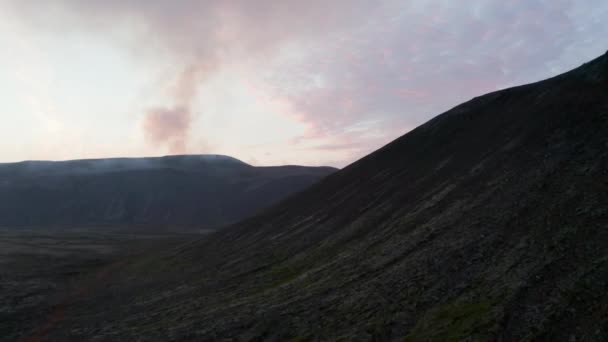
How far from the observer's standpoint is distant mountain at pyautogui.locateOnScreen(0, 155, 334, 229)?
159 meters

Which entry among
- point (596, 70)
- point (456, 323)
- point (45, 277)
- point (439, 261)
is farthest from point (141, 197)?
point (456, 323)

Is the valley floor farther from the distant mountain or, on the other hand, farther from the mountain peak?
the distant mountain

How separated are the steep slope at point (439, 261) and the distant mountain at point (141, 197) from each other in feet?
362

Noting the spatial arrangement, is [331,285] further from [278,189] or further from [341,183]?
[278,189]

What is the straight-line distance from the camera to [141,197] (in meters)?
181

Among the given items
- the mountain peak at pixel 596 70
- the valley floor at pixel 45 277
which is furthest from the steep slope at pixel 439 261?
the valley floor at pixel 45 277

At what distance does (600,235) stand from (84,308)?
1344 inches

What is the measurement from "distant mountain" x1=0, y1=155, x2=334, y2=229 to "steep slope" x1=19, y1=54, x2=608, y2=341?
362 ft

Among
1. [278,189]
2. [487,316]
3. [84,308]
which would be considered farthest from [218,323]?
[278,189]

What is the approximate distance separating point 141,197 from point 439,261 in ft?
590

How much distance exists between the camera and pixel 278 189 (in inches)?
6432

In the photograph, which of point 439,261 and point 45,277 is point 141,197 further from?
point 439,261

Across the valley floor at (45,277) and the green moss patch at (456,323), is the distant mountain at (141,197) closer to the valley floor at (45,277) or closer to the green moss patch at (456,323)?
the valley floor at (45,277)

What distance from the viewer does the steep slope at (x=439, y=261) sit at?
47.6ft
